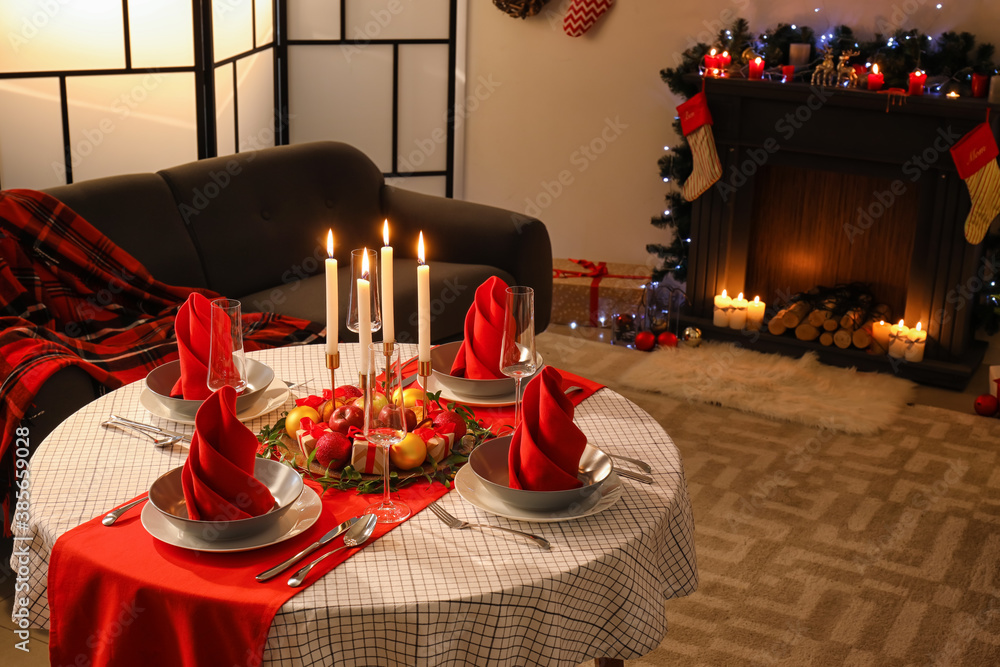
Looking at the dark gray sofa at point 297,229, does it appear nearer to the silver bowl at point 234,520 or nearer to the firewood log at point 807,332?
the firewood log at point 807,332

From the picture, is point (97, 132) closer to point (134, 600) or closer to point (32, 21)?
point (32, 21)

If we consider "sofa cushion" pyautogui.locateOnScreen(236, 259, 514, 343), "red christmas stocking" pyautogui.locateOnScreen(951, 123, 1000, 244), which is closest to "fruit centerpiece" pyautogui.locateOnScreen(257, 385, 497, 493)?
"sofa cushion" pyautogui.locateOnScreen(236, 259, 514, 343)

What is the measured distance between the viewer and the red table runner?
1.20 meters

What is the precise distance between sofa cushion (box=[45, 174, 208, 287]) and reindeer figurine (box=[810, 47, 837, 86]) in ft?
7.73

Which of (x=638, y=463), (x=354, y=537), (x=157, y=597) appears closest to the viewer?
(x=157, y=597)

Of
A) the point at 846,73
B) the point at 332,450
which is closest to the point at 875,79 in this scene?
the point at 846,73

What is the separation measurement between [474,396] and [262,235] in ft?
5.84

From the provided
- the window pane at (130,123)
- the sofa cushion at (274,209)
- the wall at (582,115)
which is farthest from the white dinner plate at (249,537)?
the wall at (582,115)

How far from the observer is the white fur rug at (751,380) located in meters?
3.41

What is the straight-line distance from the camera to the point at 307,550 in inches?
51.0

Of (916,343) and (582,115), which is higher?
(582,115)

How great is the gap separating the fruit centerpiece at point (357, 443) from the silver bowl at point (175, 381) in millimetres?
89

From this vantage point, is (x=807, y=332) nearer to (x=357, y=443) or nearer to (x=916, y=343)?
(x=916, y=343)

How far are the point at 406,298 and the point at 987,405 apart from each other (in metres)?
2.06
